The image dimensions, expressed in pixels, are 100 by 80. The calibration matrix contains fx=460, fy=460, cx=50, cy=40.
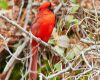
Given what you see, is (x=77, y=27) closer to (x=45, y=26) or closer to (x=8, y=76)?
(x=45, y=26)

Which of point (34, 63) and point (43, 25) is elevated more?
point (43, 25)

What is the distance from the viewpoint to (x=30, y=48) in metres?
4.93

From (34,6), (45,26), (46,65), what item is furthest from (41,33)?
(34,6)

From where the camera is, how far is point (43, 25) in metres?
4.93

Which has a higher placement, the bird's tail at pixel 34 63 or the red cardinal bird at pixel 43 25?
the red cardinal bird at pixel 43 25

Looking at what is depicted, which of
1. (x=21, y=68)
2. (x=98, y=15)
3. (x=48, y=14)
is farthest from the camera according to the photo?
(x=98, y=15)

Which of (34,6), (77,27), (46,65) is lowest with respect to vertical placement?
(46,65)

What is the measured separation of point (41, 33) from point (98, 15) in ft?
3.19

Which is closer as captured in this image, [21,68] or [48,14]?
[48,14]

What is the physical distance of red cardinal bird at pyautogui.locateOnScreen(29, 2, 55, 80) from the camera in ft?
16.0

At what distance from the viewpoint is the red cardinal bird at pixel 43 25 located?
4875mm

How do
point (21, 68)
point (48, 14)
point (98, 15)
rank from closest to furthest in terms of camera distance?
point (48, 14), point (21, 68), point (98, 15)

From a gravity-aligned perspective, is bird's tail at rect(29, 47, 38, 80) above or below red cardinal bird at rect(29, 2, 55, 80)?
below

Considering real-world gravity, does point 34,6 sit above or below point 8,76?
above
